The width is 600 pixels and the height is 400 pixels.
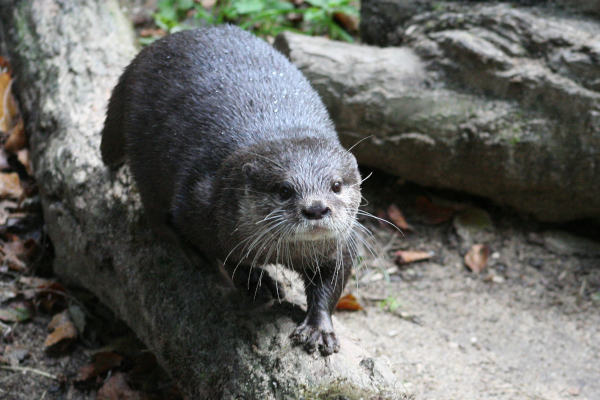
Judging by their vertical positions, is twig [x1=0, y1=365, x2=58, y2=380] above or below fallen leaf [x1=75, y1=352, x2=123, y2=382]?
above

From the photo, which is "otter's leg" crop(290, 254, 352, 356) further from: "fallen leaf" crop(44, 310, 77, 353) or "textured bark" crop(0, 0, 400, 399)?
"fallen leaf" crop(44, 310, 77, 353)

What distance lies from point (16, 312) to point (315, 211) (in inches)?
77.2

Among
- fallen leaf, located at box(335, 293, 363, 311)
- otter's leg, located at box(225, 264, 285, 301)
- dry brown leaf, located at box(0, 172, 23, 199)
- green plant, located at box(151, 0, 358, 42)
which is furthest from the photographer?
green plant, located at box(151, 0, 358, 42)

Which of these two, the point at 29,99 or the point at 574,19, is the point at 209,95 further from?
the point at 574,19

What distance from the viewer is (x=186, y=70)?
2.90 meters

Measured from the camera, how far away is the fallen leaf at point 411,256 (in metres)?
4.04

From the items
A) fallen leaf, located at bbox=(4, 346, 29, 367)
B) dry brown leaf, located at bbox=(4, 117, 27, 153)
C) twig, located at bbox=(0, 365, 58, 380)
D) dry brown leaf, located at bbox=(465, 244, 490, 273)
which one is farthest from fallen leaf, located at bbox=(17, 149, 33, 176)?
dry brown leaf, located at bbox=(465, 244, 490, 273)

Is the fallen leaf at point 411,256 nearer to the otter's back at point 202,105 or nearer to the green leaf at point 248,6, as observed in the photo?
the otter's back at point 202,105

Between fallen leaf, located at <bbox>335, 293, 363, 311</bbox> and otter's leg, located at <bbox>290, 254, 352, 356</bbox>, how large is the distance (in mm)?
1029

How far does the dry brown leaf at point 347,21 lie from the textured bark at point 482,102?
40.9 inches

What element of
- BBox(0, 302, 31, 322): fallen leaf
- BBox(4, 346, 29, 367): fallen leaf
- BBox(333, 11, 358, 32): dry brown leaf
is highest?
BBox(333, 11, 358, 32): dry brown leaf

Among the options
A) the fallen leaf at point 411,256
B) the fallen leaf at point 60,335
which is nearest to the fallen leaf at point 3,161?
the fallen leaf at point 60,335

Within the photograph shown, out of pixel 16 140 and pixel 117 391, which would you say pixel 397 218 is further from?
pixel 16 140

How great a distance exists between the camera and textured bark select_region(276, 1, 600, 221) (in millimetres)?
3721
